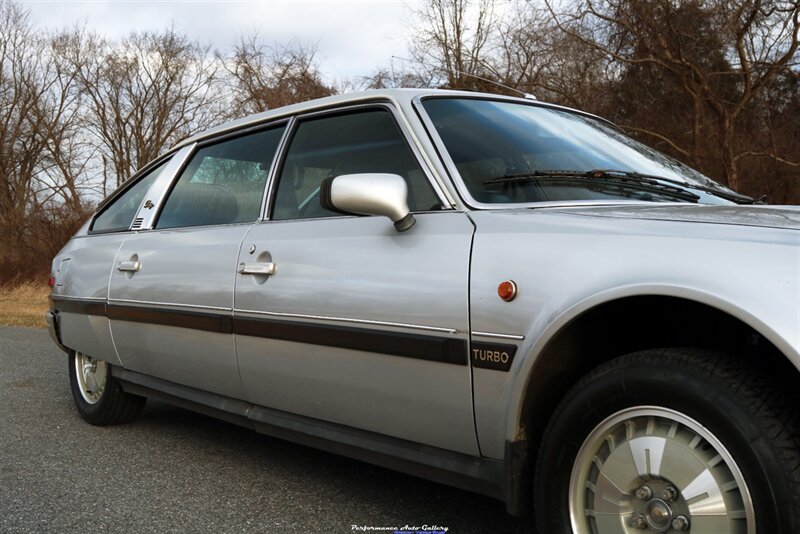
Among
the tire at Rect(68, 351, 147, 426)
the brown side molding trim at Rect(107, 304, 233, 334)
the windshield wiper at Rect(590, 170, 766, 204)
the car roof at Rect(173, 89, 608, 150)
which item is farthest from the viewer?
the tire at Rect(68, 351, 147, 426)

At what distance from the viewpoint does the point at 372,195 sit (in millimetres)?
2387

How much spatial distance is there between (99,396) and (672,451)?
146 inches

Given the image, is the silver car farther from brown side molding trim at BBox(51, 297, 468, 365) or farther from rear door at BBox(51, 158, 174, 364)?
rear door at BBox(51, 158, 174, 364)

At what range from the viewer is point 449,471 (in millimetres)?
2330

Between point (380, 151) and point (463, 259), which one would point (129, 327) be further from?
point (463, 259)

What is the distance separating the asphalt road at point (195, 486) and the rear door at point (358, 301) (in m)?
0.46

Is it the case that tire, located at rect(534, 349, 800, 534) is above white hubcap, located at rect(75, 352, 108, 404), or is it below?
above

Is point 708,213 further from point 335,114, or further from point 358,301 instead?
point 335,114

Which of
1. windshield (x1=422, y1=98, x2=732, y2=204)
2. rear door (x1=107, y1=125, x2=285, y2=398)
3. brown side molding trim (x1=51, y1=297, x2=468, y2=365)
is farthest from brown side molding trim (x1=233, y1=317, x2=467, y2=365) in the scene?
windshield (x1=422, y1=98, x2=732, y2=204)

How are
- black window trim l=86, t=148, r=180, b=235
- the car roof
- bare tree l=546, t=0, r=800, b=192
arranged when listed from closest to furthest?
the car roof < black window trim l=86, t=148, r=180, b=235 < bare tree l=546, t=0, r=800, b=192

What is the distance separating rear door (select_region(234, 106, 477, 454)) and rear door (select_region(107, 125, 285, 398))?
0.51 feet

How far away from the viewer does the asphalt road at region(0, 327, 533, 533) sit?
288cm

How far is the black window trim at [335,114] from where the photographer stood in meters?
2.55

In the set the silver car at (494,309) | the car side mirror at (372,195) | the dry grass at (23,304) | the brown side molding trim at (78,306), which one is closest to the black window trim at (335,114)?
the silver car at (494,309)
